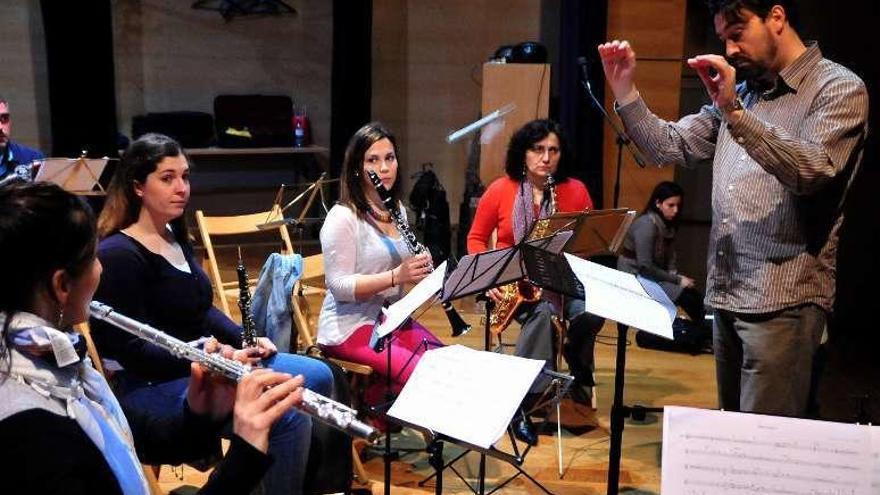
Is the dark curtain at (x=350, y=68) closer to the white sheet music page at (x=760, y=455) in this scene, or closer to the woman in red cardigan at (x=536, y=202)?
the woman in red cardigan at (x=536, y=202)

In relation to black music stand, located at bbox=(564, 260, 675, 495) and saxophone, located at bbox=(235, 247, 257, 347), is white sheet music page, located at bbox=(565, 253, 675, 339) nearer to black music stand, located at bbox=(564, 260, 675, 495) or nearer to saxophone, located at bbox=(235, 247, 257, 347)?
black music stand, located at bbox=(564, 260, 675, 495)

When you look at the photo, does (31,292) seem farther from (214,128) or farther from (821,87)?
(214,128)

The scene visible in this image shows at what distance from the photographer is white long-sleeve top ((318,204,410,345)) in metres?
3.04

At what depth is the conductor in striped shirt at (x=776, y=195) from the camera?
1.95 metres

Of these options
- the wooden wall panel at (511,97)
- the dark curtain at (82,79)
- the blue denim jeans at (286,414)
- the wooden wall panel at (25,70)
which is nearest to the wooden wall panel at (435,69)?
the wooden wall panel at (511,97)

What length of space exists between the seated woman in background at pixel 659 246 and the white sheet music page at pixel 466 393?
2729 millimetres

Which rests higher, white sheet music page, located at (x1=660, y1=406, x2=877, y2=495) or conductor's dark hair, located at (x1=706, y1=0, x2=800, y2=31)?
conductor's dark hair, located at (x1=706, y1=0, x2=800, y2=31)

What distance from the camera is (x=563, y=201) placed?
3877 mm

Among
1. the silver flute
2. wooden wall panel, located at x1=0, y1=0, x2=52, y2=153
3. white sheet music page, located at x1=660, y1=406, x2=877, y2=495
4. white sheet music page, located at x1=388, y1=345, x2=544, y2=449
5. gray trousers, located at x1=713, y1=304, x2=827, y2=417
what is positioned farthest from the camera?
wooden wall panel, located at x1=0, y1=0, x2=52, y2=153

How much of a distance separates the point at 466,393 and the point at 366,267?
4.19ft

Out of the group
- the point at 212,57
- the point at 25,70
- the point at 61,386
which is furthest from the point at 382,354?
the point at 25,70

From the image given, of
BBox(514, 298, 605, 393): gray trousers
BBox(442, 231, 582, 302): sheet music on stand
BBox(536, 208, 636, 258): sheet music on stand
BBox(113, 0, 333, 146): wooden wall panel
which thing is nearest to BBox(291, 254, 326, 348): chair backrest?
BBox(514, 298, 605, 393): gray trousers

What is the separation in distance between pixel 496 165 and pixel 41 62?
4.09 m

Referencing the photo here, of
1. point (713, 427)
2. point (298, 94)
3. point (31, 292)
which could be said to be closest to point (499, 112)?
point (298, 94)
